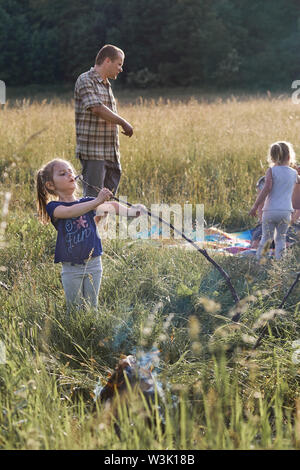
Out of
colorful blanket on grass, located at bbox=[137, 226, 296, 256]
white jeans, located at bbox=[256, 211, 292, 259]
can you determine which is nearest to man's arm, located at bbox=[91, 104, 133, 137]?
colorful blanket on grass, located at bbox=[137, 226, 296, 256]

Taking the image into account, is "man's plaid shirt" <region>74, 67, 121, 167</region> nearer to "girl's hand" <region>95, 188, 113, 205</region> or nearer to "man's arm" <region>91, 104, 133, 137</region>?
"man's arm" <region>91, 104, 133, 137</region>

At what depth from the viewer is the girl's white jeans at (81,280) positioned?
119 inches

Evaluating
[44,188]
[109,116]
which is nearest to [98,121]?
[109,116]

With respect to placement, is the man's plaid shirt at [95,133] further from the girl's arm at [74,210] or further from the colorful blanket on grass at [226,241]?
the girl's arm at [74,210]

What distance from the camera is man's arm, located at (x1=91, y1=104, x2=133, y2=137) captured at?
4562 mm

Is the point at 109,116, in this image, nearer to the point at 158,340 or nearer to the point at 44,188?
the point at 44,188

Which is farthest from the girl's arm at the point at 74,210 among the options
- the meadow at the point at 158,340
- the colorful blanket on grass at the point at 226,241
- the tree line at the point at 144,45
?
the tree line at the point at 144,45

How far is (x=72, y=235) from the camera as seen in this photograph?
9.91 ft

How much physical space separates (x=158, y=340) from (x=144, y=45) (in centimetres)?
3900

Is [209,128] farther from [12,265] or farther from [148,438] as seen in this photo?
[148,438]

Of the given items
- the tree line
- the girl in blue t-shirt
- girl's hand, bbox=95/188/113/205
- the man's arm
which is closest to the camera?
girl's hand, bbox=95/188/113/205

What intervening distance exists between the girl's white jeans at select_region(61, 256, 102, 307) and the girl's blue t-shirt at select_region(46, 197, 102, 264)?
0.13 ft

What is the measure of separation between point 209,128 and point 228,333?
6.78 meters
